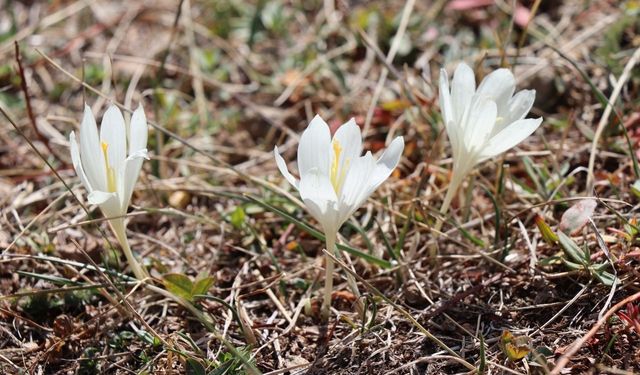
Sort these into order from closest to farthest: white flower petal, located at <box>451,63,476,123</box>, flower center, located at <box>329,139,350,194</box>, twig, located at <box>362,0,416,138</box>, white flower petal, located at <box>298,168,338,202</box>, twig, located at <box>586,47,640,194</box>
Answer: white flower petal, located at <box>298,168,338,202</box> → flower center, located at <box>329,139,350,194</box> → white flower petal, located at <box>451,63,476,123</box> → twig, located at <box>586,47,640,194</box> → twig, located at <box>362,0,416,138</box>

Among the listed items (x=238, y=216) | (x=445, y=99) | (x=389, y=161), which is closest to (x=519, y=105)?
(x=445, y=99)

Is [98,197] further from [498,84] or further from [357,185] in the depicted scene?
[498,84]

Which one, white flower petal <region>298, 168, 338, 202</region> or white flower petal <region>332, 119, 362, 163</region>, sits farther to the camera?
white flower petal <region>332, 119, 362, 163</region>

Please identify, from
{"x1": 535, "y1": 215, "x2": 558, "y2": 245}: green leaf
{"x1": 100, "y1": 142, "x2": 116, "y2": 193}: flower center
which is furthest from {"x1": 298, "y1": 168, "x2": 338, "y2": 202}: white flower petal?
{"x1": 535, "y1": 215, "x2": 558, "y2": 245}: green leaf

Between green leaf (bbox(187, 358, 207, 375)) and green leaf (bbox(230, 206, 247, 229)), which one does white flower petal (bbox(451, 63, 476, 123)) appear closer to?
green leaf (bbox(230, 206, 247, 229))

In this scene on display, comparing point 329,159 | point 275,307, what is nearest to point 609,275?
point 329,159

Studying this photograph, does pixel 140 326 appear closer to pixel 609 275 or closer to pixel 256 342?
pixel 256 342
